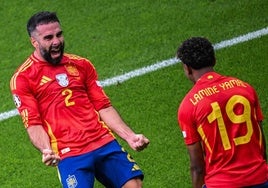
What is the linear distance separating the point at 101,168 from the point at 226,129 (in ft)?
5.47

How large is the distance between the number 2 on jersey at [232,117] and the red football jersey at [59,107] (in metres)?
1.60

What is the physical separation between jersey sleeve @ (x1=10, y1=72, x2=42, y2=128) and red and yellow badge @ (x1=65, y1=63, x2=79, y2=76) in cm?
41

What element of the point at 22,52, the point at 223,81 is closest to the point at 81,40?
the point at 22,52

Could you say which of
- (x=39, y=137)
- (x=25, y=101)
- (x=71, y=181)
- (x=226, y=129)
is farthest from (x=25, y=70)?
(x=226, y=129)

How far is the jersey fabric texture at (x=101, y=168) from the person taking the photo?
25.6 ft

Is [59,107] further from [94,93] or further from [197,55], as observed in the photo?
[197,55]

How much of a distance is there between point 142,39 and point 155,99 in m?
1.65

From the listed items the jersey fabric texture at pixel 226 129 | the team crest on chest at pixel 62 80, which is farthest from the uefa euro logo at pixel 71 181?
the jersey fabric texture at pixel 226 129

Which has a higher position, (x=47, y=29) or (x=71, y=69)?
(x=47, y=29)

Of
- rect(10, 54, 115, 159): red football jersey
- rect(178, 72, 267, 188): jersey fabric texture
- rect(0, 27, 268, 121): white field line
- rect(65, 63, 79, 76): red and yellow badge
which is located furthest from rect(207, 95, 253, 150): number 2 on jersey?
rect(0, 27, 268, 121): white field line

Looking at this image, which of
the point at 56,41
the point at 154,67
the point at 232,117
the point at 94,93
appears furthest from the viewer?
the point at 154,67

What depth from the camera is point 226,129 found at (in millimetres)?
6680

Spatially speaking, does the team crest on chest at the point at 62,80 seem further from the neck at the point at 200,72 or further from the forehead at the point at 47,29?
the neck at the point at 200,72

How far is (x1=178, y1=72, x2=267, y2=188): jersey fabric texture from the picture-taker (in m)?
6.68
